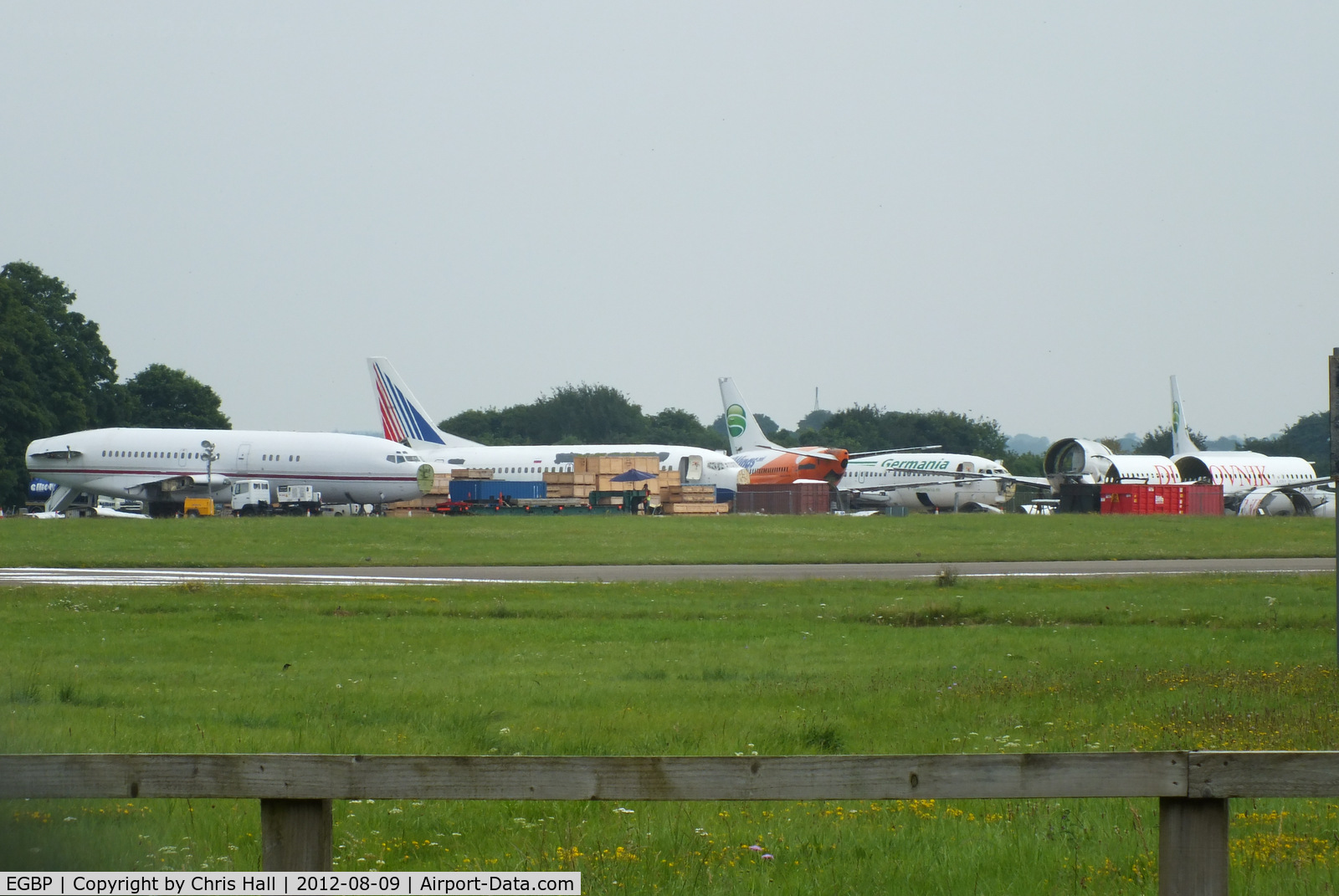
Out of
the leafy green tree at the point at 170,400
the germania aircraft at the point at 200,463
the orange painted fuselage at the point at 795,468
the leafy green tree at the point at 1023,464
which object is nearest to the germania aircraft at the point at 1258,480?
the orange painted fuselage at the point at 795,468

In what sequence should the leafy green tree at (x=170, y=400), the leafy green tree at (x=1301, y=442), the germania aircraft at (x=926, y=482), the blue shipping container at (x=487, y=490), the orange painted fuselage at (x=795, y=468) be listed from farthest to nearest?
1. the leafy green tree at (x=1301, y=442)
2. the leafy green tree at (x=170, y=400)
3. the orange painted fuselage at (x=795, y=468)
4. the germania aircraft at (x=926, y=482)
5. the blue shipping container at (x=487, y=490)

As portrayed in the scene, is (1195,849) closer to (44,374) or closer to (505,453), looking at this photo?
(505,453)

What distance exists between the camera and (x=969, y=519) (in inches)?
2148

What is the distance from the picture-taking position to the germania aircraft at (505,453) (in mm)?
72000

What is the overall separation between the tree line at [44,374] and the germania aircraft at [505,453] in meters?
20.2

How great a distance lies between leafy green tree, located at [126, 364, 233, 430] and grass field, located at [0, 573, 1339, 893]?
9179cm

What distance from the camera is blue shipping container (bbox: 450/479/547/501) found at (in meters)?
69.4

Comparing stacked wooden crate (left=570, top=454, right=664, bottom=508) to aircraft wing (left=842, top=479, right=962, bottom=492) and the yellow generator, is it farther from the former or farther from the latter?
aircraft wing (left=842, top=479, right=962, bottom=492)

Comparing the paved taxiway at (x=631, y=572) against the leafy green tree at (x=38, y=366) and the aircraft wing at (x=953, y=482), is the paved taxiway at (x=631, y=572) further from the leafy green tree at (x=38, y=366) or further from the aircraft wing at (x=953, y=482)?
the leafy green tree at (x=38, y=366)

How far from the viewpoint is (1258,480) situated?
2958 inches

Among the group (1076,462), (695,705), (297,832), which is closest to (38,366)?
(1076,462)

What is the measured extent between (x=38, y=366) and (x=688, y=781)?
89.0m

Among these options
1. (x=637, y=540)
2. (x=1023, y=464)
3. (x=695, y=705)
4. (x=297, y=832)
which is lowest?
(x=637, y=540)

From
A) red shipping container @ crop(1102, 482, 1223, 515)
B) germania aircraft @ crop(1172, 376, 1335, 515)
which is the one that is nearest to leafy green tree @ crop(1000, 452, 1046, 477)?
germania aircraft @ crop(1172, 376, 1335, 515)
